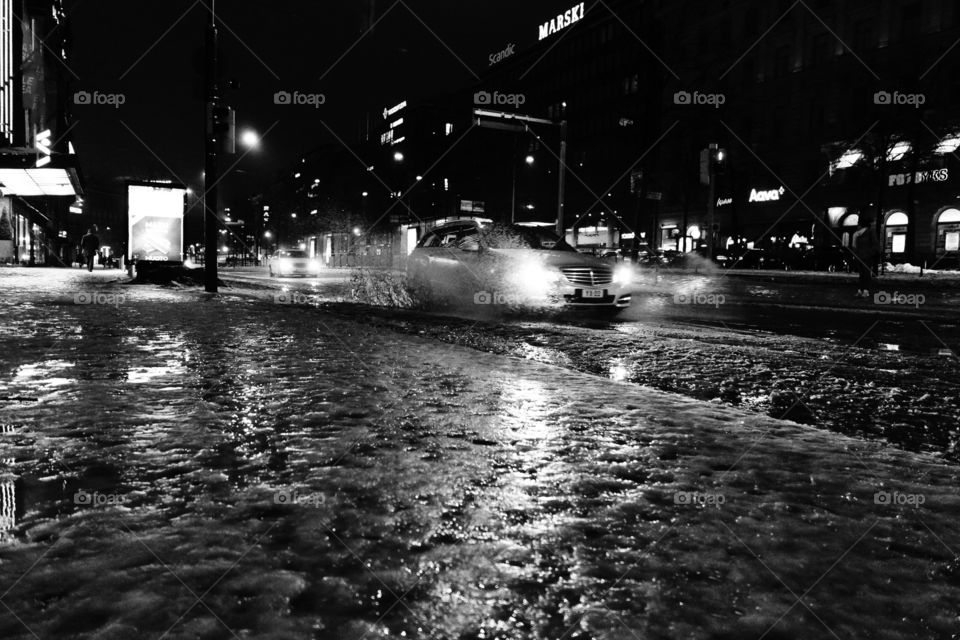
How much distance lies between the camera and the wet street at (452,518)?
1.65 meters

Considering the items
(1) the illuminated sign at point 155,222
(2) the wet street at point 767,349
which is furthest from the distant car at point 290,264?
(2) the wet street at point 767,349

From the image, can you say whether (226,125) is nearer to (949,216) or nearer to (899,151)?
(899,151)

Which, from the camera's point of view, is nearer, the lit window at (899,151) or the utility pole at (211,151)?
the utility pole at (211,151)

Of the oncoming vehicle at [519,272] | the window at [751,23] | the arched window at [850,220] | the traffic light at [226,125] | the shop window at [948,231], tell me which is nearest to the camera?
the oncoming vehicle at [519,272]

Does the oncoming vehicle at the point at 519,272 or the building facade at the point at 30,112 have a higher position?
the building facade at the point at 30,112

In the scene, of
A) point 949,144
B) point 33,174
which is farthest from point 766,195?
point 33,174

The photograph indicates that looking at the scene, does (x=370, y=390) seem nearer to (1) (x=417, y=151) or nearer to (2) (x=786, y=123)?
(2) (x=786, y=123)

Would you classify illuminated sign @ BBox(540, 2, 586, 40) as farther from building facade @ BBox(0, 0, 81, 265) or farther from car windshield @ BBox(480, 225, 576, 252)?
car windshield @ BBox(480, 225, 576, 252)

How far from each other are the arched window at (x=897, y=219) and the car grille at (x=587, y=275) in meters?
34.7

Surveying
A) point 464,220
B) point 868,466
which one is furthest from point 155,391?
point 464,220

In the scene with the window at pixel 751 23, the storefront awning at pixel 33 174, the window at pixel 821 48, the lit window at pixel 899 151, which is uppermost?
the window at pixel 751 23

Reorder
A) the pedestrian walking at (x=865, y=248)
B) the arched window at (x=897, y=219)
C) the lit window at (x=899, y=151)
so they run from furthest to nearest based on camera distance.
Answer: the arched window at (x=897, y=219)
the lit window at (x=899, y=151)
the pedestrian walking at (x=865, y=248)

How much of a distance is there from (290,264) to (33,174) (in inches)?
435

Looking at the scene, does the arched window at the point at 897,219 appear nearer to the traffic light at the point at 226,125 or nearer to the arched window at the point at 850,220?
the arched window at the point at 850,220
